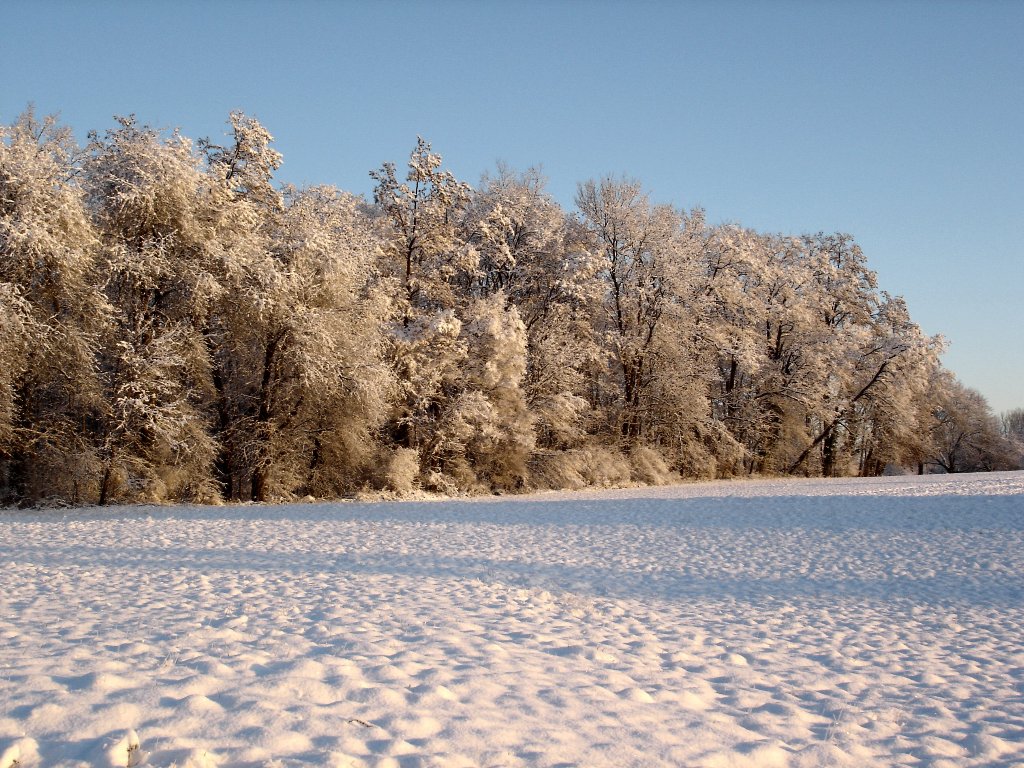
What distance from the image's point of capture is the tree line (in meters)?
19.4

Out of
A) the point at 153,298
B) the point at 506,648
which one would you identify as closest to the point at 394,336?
the point at 153,298

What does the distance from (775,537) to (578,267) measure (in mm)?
17748

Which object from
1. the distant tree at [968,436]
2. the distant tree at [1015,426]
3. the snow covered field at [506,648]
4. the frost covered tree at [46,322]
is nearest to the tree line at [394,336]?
the frost covered tree at [46,322]

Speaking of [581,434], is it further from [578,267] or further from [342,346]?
[342,346]

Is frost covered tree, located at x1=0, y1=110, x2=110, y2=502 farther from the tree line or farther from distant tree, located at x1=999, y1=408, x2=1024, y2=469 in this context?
distant tree, located at x1=999, y1=408, x2=1024, y2=469

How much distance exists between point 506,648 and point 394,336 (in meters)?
19.4

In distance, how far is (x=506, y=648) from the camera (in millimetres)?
6910

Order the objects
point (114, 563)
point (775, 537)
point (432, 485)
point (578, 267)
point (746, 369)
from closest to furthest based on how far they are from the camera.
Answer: point (114, 563), point (775, 537), point (432, 485), point (578, 267), point (746, 369)

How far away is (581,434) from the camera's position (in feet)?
105

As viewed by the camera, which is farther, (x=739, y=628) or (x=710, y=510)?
(x=710, y=510)

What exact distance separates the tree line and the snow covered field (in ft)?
18.4

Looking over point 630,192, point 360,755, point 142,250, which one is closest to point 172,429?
point 142,250

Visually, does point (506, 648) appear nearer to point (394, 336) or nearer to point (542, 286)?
point (394, 336)

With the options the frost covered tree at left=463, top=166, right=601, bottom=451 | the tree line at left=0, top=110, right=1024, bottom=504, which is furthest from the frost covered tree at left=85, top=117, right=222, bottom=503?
the frost covered tree at left=463, top=166, right=601, bottom=451
